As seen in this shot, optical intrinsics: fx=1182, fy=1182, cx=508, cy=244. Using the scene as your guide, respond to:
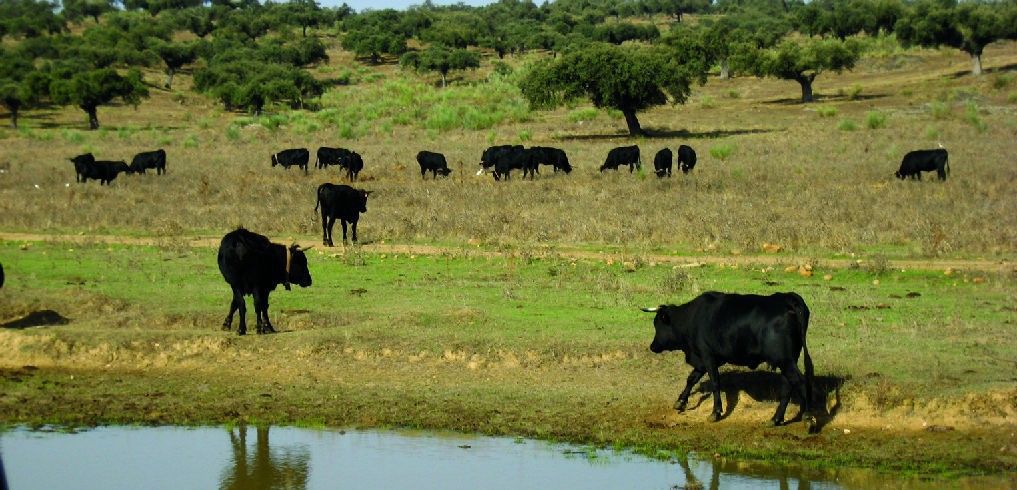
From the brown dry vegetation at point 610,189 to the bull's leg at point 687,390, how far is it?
1002cm

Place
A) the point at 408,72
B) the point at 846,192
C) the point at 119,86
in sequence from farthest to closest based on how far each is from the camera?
the point at 408,72
the point at 119,86
the point at 846,192

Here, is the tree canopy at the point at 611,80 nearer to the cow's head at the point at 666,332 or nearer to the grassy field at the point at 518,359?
the grassy field at the point at 518,359

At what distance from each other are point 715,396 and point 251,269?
654 centimetres

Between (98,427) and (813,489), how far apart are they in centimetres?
736

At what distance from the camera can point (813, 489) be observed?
10.2 m

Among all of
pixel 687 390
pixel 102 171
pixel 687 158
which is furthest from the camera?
pixel 687 158

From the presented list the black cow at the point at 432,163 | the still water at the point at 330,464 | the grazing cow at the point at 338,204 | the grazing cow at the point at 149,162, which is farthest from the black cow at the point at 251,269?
the grazing cow at the point at 149,162

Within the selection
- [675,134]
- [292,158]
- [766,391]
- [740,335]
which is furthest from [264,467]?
[675,134]

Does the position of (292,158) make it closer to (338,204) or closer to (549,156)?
(549,156)

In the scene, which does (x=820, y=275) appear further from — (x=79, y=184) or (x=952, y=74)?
(x=952, y=74)

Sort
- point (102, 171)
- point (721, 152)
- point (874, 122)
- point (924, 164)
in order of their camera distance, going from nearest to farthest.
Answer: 1. point (924, 164)
2. point (102, 171)
3. point (721, 152)
4. point (874, 122)

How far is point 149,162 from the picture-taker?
3938cm

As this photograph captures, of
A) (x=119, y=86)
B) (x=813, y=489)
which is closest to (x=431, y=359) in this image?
(x=813, y=489)

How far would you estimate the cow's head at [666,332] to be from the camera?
12.0 meters
